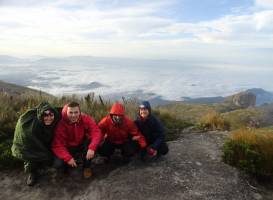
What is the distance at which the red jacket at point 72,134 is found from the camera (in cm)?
578

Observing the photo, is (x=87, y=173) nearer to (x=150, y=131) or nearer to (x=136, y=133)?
(x=136, y=133)

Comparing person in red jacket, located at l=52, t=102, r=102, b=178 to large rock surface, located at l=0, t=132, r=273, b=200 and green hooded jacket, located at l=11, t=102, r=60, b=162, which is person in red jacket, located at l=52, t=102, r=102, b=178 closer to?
green hooded jacket, located at l=11, t=102, r=60, b=162

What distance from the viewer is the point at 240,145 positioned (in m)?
6.59

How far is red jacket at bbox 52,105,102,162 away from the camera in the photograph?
5.78m

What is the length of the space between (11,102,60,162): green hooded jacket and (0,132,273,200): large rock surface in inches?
23.1

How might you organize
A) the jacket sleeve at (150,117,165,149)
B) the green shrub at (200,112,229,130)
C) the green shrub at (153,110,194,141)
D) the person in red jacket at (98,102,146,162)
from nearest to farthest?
the person in red jacket at (98,102,146,162) < the jacket sleeve at (150,117,165,149) < the green shrub at (153,110,194,141) < the green shrub at (200,112,229,130)

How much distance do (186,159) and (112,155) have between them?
1618mm

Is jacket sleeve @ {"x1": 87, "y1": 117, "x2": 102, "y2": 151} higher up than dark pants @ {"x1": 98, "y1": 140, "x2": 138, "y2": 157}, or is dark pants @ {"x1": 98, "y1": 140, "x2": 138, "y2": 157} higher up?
jacket sleeve @ {"x1": 87, "y1": 117, "x2": 102, "y2": 151}

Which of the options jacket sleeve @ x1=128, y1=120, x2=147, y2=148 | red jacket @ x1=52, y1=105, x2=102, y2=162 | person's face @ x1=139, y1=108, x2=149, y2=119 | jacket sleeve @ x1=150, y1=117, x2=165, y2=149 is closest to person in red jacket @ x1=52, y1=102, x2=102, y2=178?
red jacket @ x1=52, y1=105, x2=102, y2=162

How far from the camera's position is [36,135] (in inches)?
225

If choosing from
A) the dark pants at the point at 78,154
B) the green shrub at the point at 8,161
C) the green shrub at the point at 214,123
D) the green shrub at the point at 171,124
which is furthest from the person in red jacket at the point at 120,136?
the green shrub at the point at 214,123

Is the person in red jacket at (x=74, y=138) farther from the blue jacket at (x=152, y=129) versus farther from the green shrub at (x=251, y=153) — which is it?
the green shrub at (x=251, y=153)

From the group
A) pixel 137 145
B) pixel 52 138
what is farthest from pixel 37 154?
pixel 137 145

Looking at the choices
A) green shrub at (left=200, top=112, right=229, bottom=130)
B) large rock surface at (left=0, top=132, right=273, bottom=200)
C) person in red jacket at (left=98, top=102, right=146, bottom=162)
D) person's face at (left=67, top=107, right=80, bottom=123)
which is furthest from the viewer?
green shrub at (left=200, top=112, right=229, bottom=130)
